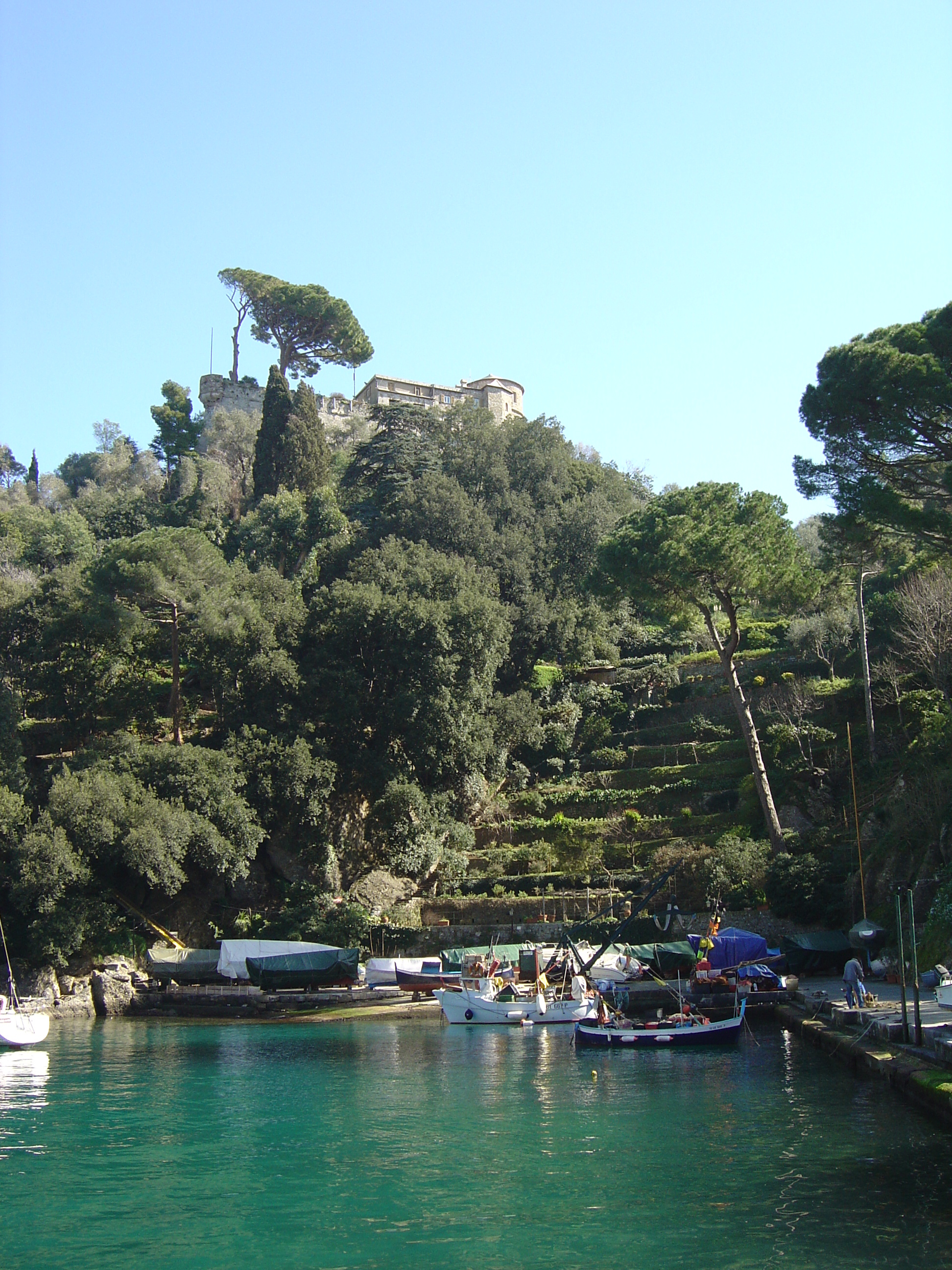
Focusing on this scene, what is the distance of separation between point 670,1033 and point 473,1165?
36.3 ft

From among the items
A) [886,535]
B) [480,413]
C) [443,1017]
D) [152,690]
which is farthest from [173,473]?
[886,535]

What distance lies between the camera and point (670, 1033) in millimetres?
25188

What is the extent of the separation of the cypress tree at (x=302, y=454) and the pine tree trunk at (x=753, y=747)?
34.1 m

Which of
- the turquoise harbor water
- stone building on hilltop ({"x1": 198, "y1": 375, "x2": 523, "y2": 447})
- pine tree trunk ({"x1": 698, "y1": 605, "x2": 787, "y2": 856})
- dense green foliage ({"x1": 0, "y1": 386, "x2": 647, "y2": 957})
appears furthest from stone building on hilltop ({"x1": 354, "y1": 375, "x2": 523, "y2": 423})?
the turquoise harbor water

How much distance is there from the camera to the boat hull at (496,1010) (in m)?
30.9

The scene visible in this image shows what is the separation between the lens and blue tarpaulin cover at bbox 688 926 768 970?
101 ft

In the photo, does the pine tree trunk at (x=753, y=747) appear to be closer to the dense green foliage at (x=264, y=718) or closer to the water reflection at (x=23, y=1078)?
the dense green foliage at (x=264, y=718)

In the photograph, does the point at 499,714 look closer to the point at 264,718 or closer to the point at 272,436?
the point at 264,718

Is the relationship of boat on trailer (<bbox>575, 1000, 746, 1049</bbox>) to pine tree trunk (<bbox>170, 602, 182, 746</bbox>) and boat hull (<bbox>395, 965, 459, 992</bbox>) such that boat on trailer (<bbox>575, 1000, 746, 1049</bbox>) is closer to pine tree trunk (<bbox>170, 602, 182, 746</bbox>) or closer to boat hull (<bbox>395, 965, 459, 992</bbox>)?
boat hull (<bbox>395, 965, 459, 992</bbox>)

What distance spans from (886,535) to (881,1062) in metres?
14.9

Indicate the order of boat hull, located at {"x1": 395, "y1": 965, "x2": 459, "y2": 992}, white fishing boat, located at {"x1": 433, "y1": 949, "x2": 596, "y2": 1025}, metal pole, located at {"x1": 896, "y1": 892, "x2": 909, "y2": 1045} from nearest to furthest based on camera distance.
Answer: metal pole, located at {"x1": 896, "y1": 892, "x2": 909, "y2": 1045}
white fishing boat, located at {"x1": 433, "y1": 949, "x2": 596, "y2": 1025}
boat hull, located at {"x1": 395, "y1": 965, "x2": 459, "y2": 992}

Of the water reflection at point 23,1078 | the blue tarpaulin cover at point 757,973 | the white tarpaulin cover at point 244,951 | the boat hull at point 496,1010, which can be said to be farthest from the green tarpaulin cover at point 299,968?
the blue tarpaulin cover at point 757,973

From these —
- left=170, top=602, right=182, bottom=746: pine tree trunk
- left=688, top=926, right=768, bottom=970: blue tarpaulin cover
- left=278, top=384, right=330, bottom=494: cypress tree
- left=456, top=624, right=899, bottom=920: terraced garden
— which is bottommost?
left=688, top=926, right=768, bottom=970: blue tarpaulin cover

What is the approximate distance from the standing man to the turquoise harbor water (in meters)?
1.56
